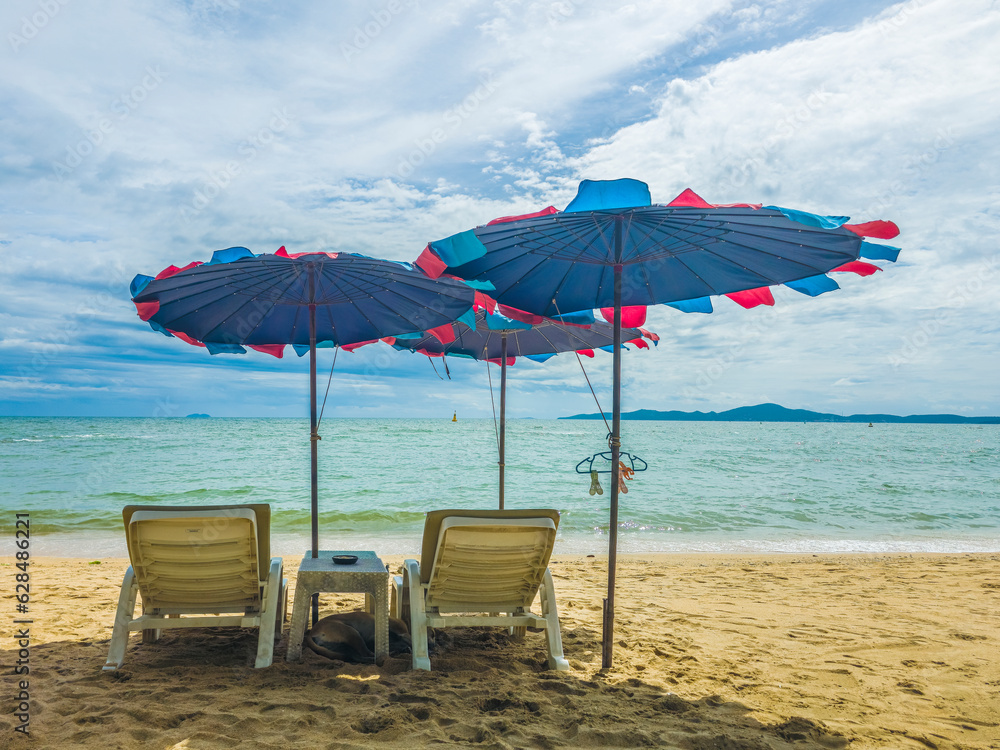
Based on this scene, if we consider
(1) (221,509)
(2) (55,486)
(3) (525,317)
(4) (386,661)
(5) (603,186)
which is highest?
(5) (603,186)

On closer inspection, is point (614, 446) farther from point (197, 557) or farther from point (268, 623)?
point (197, 557)

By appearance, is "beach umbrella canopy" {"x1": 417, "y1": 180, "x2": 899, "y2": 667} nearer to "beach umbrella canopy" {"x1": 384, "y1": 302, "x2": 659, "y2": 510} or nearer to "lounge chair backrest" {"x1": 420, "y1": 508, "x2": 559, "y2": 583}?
"lounge chair backrest" {"x1": 420, "y1": 508, "x2": 559, "y2": 583}

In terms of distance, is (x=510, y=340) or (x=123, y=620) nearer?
(x=123, y=620)

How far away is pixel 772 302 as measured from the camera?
12.9ft

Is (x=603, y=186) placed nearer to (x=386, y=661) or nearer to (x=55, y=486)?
(x=386, y=661)

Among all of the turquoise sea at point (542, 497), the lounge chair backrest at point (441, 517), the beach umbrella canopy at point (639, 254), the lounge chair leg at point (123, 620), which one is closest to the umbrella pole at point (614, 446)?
the beach umbrella canopy at point (639, 254)

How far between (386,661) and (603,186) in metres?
2.74

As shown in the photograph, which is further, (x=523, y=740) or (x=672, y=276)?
(x=672, y=276)

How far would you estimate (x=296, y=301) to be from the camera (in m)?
4.53

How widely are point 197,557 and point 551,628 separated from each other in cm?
193

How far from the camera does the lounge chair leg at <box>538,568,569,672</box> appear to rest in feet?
11.6

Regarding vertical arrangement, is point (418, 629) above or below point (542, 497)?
above

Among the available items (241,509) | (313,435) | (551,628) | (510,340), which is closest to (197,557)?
(241,509)

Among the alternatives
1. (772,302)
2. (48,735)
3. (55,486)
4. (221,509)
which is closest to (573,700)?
(221,509)
